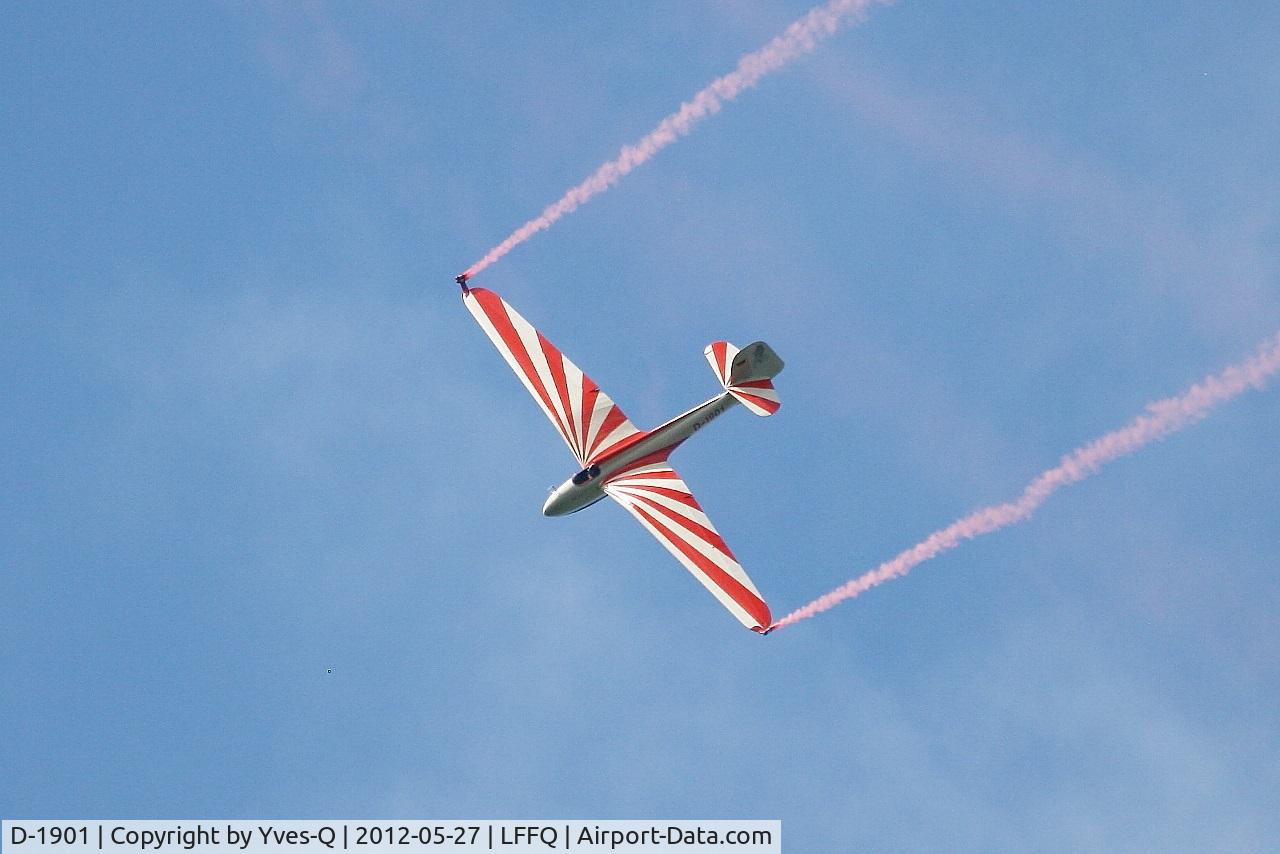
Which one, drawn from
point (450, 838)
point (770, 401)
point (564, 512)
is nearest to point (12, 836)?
point (450, 838)

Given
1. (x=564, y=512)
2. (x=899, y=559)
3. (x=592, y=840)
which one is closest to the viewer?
(x=592, y=840)

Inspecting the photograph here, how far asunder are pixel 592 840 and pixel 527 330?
2210 centimetres

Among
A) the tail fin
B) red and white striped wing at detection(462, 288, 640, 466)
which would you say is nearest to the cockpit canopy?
red and white striped wing at detection(462, 288, 640, 466)

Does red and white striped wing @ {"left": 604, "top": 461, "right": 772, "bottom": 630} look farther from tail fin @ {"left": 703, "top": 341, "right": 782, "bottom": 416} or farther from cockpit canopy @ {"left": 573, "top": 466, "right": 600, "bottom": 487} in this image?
tail fin @ {"left": 703, "top": 341, "right": 782, "bottom": 416}

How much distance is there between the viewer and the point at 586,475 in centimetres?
6669

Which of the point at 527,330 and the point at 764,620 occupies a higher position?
the point at 527,330

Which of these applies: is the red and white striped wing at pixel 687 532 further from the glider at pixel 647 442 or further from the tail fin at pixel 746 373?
the tail fin at pixel 746 373

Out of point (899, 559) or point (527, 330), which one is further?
point (527, 330)

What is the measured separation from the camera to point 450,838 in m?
56.2

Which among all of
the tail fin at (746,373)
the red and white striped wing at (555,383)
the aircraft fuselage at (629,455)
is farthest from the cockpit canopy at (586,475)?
the tail fin at (746,373)

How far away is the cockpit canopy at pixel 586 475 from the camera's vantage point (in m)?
66.6

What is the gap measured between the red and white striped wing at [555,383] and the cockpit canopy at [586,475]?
0.56 meters

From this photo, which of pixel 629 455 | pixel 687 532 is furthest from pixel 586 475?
pixel 687 532

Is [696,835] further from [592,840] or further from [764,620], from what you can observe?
[764,620]
